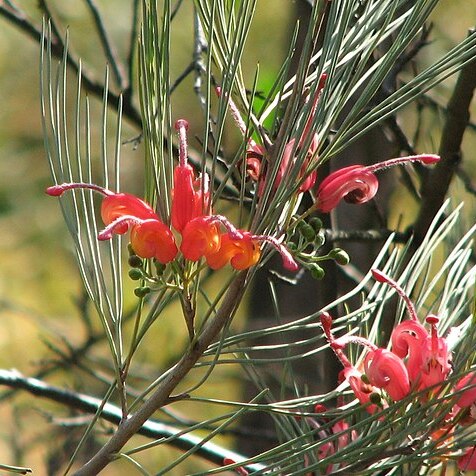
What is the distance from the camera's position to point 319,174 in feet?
3.26

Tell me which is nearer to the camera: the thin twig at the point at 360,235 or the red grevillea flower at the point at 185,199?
the red grevillea flower at the point at 185,199

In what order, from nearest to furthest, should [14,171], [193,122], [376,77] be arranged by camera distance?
1. [376,77]
2. [193,122]
3. [14,171]

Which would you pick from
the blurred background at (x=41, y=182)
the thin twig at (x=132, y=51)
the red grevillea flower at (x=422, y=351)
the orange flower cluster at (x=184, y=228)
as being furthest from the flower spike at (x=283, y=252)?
the blurred background at (x=41, y=182)

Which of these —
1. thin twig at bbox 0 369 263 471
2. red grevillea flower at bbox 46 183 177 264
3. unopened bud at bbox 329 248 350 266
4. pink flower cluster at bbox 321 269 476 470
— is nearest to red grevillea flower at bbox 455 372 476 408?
pink flower cluster at bbox 321 269 476 470

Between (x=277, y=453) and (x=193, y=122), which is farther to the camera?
(x=193, y=122)

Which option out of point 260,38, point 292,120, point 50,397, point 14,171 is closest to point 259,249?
point 292,120

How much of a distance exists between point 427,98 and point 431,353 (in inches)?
33.7

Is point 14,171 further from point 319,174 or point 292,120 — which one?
point 292,120

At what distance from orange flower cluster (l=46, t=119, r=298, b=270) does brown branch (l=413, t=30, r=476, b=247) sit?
606 millimetres

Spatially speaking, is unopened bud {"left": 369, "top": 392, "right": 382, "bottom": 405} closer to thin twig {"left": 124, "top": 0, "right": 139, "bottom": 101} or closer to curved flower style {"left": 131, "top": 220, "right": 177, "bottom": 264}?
curved flower style {"left": 131, "top": 220, "right": 177, "bottom": 264}

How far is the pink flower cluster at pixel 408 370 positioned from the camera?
61 centimetres

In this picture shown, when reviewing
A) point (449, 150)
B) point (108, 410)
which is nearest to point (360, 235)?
point (449, 150)

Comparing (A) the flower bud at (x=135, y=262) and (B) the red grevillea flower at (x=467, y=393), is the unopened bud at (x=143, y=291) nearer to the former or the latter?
(A) the flower bud at (x=135, y=262)

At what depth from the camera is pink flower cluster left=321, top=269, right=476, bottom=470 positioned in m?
0.61
